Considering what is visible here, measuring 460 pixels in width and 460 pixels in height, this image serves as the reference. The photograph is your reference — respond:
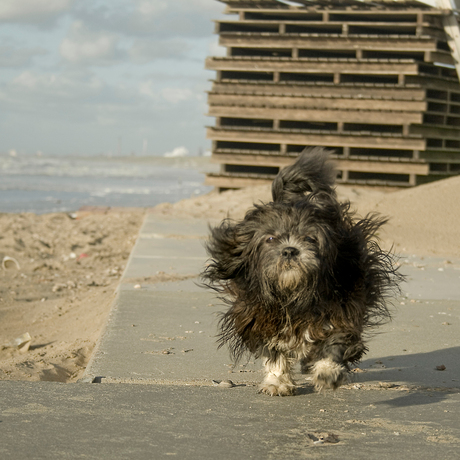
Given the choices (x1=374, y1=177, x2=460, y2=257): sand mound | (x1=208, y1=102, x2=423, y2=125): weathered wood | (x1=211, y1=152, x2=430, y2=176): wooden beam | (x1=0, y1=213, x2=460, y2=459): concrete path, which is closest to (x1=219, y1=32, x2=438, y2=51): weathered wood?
(x1=208, y1=102, x2=423, y2=125): weathered wood

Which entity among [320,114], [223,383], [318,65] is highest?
[318,65]

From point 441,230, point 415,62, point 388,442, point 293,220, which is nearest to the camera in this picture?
point 388,442

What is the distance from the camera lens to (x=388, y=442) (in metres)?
2.78

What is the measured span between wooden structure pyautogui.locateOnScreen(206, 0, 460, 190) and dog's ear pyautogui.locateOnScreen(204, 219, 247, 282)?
30.5ft

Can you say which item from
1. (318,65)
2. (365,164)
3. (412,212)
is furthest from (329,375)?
(318,65)

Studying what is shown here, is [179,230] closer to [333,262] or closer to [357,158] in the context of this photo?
[357,158]

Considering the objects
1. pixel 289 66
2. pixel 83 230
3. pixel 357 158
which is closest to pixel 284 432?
pixel 83 230

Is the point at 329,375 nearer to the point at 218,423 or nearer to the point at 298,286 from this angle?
the point at 298,286

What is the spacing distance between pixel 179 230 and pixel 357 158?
15.0 feet

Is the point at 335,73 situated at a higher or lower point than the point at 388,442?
higher

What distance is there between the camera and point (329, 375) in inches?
131

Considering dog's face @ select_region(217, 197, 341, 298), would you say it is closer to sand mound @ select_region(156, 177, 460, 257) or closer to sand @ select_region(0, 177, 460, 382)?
sand @ select_region(0, 177, 460, 382)

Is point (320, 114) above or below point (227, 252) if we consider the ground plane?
above

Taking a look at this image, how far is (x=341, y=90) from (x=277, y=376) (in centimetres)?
1017
